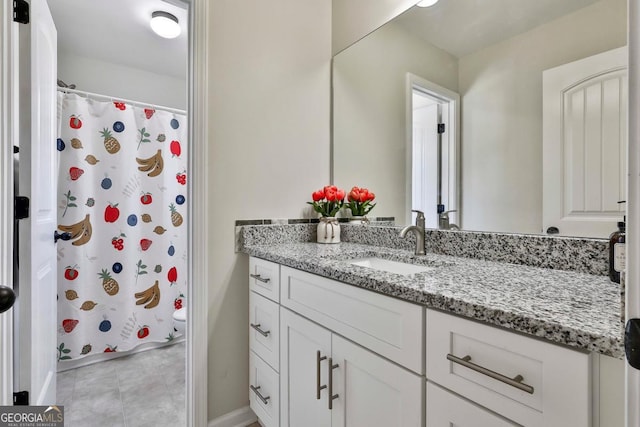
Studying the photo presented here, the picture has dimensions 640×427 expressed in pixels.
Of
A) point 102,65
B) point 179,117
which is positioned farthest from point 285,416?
point 102,65

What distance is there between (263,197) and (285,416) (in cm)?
98

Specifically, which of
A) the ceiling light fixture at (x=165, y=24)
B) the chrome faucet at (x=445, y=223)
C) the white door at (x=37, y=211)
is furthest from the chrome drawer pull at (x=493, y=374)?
the ceiling light fixture at (x=165, y=24)

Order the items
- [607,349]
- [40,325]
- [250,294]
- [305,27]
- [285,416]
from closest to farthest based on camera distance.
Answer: [607,349]
[285,416]
[40,325]
[250,294]
[305,27]

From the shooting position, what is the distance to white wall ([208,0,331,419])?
4.92 ft

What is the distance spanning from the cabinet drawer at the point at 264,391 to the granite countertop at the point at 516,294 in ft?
1.75

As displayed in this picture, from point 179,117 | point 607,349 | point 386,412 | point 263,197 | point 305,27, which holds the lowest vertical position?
point 386,412

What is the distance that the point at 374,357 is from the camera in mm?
875

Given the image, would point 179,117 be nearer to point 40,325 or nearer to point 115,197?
point 115,197

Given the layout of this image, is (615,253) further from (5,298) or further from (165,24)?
(165,24)

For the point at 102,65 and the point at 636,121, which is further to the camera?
the point at 102,65

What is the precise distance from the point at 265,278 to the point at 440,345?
2.81ft

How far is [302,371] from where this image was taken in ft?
3.80

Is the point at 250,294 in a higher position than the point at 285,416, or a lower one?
higher

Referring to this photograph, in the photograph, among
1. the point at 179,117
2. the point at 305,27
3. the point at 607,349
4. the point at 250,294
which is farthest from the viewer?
the point at 179,117
